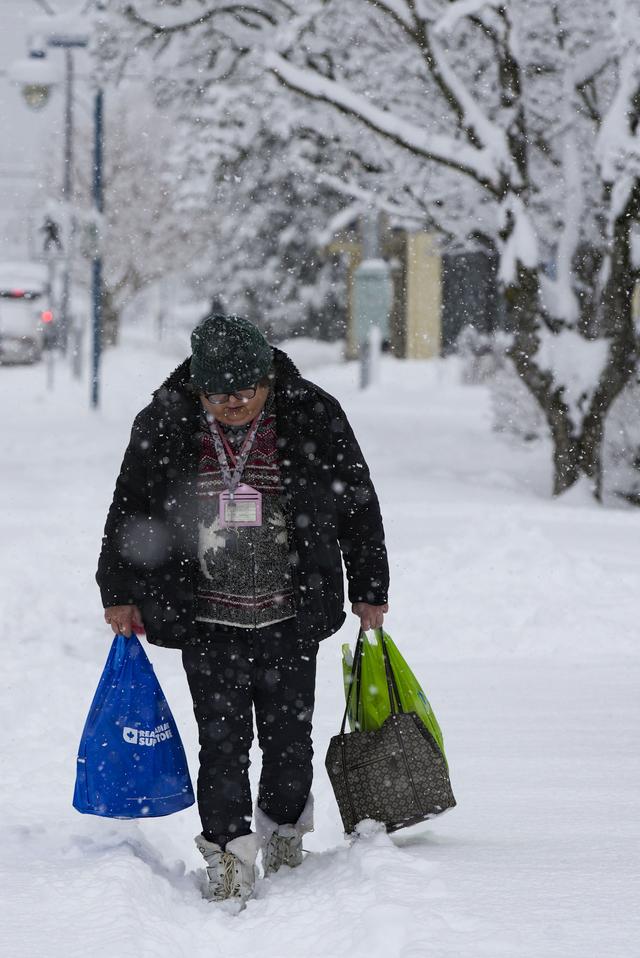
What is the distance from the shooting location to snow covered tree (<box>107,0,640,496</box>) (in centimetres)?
1249

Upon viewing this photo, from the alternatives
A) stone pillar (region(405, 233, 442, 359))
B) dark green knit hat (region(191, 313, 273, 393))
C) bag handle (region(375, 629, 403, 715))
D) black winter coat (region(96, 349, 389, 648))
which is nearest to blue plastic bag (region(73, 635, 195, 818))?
black winter coat (region(96, 349, 389, 648))

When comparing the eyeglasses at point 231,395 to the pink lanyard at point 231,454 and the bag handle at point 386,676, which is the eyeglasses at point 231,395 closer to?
the pink lanyard at point 231,454

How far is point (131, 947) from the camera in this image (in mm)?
3062

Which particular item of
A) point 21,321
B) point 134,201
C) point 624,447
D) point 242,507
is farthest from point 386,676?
point 134,201

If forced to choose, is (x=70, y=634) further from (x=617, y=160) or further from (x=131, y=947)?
(x=617, y=160)

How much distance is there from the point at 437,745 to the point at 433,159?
9.69 m

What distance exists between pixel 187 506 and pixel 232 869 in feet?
3.16

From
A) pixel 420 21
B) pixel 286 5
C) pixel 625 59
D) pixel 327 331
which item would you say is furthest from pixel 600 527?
pixel 327 331

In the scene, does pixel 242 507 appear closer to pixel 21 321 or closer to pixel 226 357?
pixel 226 357

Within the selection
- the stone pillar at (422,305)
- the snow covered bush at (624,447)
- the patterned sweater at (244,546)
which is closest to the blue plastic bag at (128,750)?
the patterned sweater at (244,546)

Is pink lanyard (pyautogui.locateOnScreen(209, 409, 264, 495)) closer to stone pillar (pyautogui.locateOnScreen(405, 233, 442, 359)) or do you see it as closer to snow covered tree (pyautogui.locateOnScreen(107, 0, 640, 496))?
snow covered tree (pyautogui.locateOnScreen(107, 0, 640, 496))

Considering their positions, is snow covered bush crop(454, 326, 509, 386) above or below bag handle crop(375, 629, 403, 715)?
below

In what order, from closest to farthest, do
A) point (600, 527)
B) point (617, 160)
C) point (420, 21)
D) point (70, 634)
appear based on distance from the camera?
point (70, 634) < point (600, 527) < point (617, 160) < point (420, 21)

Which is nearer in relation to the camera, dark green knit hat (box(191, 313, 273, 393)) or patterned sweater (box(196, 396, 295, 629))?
dark green knit hat (box(191, 313, 273, 393))
